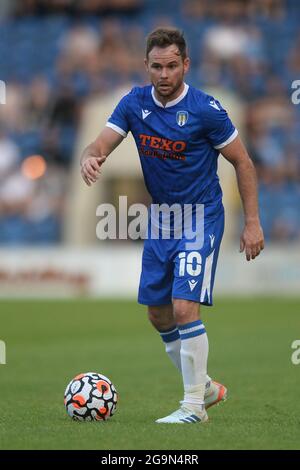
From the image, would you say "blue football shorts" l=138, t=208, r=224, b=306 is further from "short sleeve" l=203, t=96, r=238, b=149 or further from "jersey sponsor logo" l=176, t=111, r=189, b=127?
"jersey sponsor logo" l=176, t=111, r=189, b=127

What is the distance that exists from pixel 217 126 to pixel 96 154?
86 cm

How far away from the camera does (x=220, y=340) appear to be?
46.9 ft

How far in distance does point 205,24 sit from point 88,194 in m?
6.20

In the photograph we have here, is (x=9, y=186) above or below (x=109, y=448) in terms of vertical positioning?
above

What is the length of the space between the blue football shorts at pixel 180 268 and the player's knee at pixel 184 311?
0.04 meters

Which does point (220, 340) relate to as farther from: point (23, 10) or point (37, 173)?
point (23, 10)

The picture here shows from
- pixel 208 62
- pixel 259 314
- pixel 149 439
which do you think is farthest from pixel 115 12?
pixel 149 439

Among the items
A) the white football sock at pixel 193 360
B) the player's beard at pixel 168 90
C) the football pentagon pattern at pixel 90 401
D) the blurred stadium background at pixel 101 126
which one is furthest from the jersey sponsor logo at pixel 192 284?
the blurred stadium background at pixel 101 126

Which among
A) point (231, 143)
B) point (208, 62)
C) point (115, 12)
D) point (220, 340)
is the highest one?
point (115, 12)

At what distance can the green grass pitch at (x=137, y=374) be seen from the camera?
21.2 feet

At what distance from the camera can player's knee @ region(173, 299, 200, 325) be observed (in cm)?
724

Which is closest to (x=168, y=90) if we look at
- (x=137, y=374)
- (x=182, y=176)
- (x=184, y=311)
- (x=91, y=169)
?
(x=182, y=176)

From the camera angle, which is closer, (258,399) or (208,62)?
(258,399)

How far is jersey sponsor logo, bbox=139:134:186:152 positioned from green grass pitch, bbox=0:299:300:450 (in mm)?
1857
